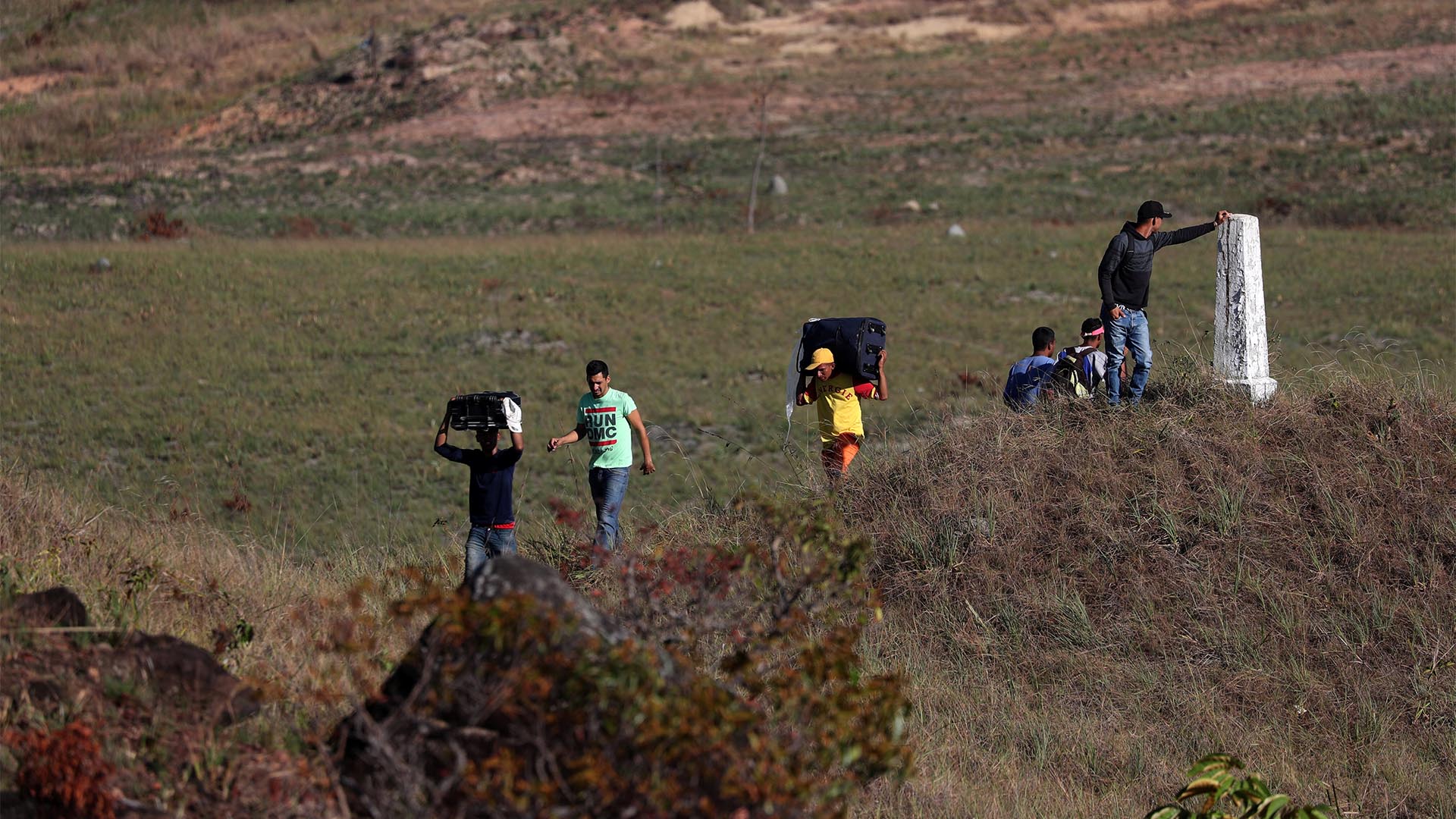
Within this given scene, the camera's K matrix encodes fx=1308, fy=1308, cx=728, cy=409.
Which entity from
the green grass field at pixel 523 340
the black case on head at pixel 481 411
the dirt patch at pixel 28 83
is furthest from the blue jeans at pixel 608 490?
the dirt patch at pixel 28 83

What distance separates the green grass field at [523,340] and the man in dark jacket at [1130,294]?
2.37 ft

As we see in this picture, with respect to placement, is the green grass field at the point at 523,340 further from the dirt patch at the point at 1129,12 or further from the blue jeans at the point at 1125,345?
the dirt patch at the point at 1129,12

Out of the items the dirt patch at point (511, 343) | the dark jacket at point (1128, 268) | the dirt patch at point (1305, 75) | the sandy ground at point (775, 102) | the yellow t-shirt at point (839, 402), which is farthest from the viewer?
the dirt patch at point (1305, 75)

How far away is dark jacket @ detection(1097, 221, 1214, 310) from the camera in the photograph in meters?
9.36

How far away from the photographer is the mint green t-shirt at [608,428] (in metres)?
9.13

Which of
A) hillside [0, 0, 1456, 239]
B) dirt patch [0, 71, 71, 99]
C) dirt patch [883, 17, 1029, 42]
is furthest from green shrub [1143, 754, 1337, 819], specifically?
dirt patch [0, 71, 71, 99]

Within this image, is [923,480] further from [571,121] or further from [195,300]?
[571,121]

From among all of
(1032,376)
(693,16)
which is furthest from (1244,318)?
(693,16)

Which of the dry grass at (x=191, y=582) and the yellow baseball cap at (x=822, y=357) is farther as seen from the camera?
the yellow baseball cap at (x=822, y=357)

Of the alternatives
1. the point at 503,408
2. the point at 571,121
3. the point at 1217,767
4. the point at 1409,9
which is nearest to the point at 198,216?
the point at 571,121


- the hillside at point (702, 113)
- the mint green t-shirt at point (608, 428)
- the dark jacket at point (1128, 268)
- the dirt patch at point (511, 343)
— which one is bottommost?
the mint green t-shirt at point (608, 428)

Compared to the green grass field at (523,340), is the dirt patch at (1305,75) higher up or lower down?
higher up

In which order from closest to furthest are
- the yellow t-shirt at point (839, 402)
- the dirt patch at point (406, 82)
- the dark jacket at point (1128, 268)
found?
the dark jacket at point (1128, 268) → the yellow t-shirt at point (839, 402) → the dirt patch at point (406, 82)

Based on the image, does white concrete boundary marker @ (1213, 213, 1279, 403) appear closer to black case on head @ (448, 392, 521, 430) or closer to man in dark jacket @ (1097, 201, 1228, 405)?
man in dark jacket @ (1097, 201, 1228, 405)
